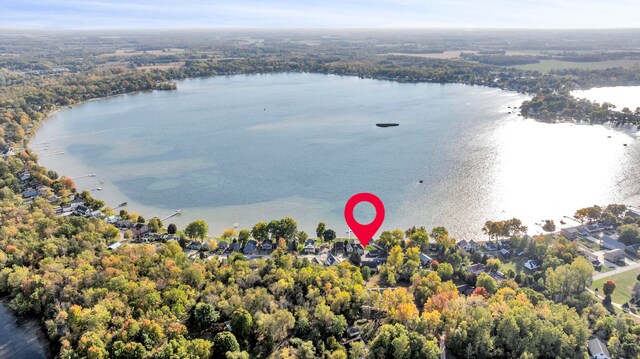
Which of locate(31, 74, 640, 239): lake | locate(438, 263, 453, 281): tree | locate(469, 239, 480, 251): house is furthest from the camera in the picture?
locate(31, 74, 640, 239): lake

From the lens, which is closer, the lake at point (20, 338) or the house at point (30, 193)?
the lake at point (20, 338)

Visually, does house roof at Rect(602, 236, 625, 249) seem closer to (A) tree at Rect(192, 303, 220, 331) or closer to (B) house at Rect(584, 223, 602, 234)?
(B) house at Rect(584, 223, 602, 234)

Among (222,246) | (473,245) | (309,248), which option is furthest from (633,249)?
(222,246)

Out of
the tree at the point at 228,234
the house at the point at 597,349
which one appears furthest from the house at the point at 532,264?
the tree at the point at 228,234

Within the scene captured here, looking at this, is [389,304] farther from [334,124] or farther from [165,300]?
[334,124]

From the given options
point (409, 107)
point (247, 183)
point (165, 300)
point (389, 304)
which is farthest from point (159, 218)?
point (409, 107)

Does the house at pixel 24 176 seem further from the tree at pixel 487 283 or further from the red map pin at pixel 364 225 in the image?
the tree at pixel 487 283

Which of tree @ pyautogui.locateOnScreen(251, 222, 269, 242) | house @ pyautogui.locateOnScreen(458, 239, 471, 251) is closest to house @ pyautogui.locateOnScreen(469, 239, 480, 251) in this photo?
house @ pyautogui.locateOnScreen(458, 239, 471, 251)
